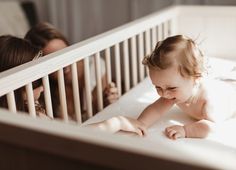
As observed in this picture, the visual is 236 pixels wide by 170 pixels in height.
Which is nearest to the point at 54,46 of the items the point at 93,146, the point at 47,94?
the point at 47,94

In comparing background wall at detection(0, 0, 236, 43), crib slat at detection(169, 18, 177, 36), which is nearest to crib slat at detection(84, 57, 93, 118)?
crib slat at detection(169, 18, 177, 36)

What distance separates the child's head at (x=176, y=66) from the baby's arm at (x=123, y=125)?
114mm

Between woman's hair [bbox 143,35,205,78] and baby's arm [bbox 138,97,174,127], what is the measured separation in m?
0.17

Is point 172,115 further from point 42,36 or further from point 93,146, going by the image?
point 93,146

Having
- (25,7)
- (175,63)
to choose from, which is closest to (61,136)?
(175,63)

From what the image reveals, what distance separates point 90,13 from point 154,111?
1.14 metres

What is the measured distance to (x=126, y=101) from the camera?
1465mm

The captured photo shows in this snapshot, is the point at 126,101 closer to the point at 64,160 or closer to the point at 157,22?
the point at 157,22

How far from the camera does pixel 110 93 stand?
149 centimetres

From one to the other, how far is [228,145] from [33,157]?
1.98 feet

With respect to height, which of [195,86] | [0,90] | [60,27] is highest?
[0,90]

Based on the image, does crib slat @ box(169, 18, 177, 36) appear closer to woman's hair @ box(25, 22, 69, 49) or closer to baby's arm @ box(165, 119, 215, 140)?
woman's hair @ box(25, 22, 69, 49)

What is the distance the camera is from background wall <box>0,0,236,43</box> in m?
2.15

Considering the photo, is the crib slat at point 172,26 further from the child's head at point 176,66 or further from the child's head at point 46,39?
the child's head at point 176,66
